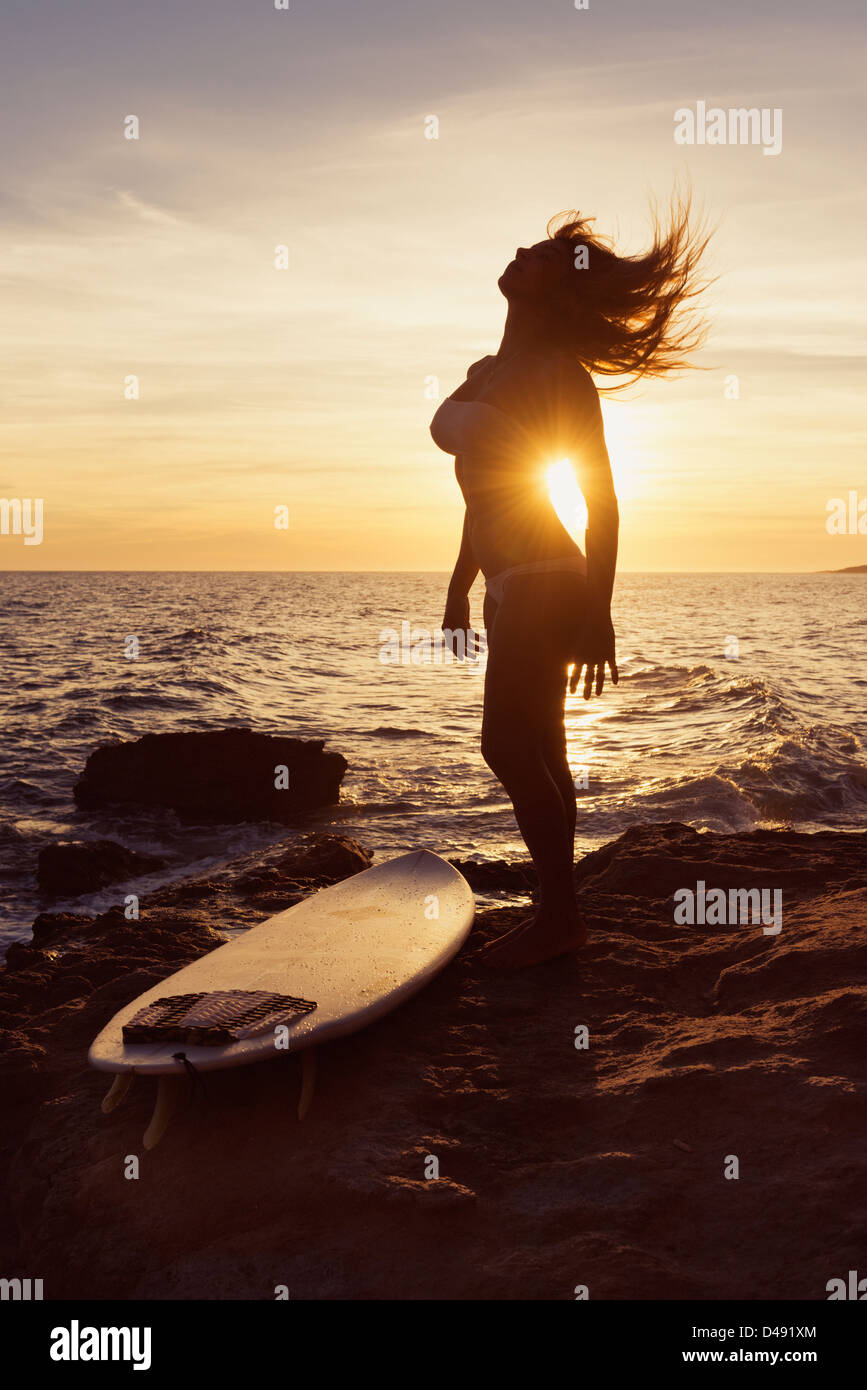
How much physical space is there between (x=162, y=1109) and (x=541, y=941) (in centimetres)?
168

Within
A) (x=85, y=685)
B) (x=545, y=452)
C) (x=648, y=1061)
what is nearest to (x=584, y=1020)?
(x=648, y=1061)

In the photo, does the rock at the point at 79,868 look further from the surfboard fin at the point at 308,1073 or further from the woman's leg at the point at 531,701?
the surfboard fin at the point at 308,1073

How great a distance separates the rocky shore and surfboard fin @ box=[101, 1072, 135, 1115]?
0.03m

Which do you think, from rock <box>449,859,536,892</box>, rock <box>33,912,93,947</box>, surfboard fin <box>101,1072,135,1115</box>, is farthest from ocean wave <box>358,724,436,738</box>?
surfboard fin <box>101,1072,135,1115</box>

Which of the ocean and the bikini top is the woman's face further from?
the ocean

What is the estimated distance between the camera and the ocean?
1019 cm

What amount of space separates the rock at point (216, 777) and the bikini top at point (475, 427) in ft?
25.0

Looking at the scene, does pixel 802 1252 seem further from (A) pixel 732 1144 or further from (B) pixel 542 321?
(B) pixel 542 321

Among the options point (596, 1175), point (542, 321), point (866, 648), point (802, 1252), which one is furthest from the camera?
point (866, 648)

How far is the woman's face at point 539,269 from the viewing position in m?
3.88

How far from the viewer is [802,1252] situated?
231cm

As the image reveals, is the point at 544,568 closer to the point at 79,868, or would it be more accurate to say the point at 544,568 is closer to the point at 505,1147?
the point at 505,1147

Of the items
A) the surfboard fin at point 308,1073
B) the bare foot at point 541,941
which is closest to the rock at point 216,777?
the bare foot at point 541,941

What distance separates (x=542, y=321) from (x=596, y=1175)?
301 centimetres
